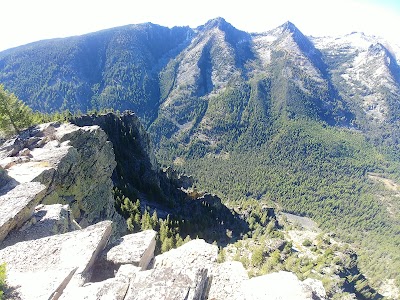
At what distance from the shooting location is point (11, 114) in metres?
66.9

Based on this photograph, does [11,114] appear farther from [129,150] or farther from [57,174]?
[129,150]

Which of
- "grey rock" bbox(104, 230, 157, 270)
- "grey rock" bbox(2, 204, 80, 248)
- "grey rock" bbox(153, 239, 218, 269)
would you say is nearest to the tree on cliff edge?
"grey rock" bbox(2, 204, 80, 248)

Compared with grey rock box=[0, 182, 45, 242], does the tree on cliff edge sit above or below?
above

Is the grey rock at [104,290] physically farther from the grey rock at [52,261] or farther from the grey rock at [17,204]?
the grey rock at [17,204]

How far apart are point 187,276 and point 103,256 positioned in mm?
9569

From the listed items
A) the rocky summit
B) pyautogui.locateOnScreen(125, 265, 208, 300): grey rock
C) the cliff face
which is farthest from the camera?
the cliff face

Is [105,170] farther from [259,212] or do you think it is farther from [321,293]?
[259,212]

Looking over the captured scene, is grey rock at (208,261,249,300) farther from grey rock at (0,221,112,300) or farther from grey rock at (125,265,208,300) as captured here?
grey rock at (0,221,112,300)

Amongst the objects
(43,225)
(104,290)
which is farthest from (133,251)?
(43,225)

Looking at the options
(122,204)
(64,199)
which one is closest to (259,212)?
(122,204)

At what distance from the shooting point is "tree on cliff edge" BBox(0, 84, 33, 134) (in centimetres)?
6494

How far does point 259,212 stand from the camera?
162 meters

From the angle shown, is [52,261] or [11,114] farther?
[11,114]

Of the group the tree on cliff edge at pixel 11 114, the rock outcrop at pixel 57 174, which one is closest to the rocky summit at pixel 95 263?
the rock outcrop at pixel 57 174
